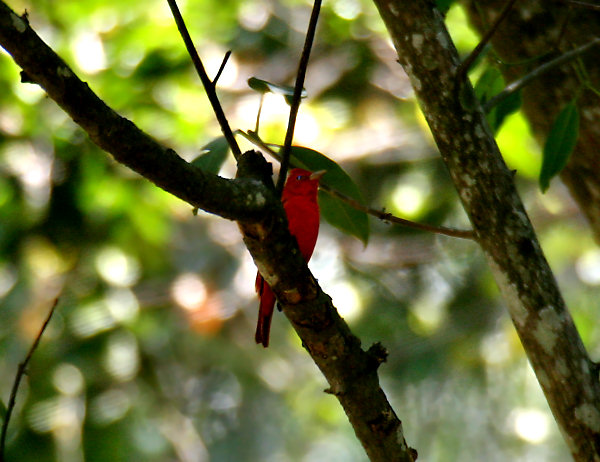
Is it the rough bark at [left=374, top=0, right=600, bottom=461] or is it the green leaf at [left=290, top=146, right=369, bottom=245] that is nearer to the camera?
the rough bark at [left=374, top=0, right=600, bottom=461]

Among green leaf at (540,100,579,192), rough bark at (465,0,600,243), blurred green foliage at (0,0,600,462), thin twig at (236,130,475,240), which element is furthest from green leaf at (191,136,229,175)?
blurred green foliage at (0,0,600,462)

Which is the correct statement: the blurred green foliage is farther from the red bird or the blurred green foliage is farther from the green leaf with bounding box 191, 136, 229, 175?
the green leaf with bounding box 191, 136, 229, 175

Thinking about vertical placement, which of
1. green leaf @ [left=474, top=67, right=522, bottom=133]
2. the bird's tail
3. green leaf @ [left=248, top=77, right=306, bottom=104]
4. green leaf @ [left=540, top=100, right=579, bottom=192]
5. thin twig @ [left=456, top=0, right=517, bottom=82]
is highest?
green leaf @ [left=474, top=67, right=522, bottom=133]

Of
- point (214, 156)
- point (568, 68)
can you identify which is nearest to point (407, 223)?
point (214, 156)

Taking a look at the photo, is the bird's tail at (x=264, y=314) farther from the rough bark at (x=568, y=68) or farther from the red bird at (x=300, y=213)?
the rough bark at (x=568, y=68)

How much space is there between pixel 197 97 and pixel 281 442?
367cm

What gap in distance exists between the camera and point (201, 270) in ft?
25.6

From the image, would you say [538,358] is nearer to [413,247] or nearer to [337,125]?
[413,247]

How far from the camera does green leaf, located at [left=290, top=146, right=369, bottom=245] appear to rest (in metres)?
2.72

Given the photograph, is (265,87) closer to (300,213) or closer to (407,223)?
(407,223)

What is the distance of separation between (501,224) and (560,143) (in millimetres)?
724

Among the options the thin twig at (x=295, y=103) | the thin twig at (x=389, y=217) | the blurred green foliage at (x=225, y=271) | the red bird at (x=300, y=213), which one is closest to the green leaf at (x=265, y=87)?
the thin twig at (x=389, y=217)

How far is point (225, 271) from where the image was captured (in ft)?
25.8

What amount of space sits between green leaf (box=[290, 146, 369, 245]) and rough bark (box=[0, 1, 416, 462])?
22.9 inches
